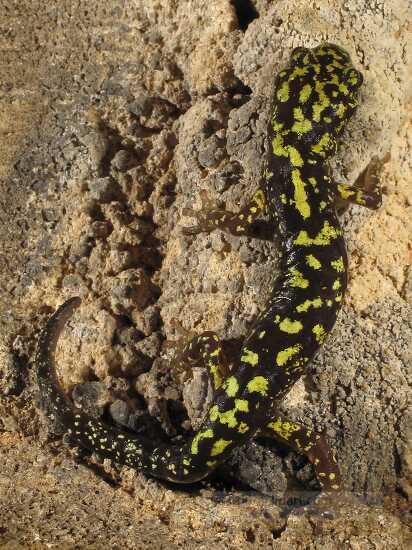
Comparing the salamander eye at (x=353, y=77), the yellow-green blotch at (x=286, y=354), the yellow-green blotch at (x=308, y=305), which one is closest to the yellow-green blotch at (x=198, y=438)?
the yellow-green blotch at (x=286, y=354)

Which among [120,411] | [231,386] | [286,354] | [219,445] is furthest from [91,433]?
[286,354]

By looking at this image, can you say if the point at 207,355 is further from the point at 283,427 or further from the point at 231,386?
the point at 283,427

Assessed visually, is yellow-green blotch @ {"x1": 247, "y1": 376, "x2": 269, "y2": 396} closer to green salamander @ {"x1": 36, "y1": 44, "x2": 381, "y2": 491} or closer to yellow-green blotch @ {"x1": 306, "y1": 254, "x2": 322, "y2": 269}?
green salamander @ {"x1": 36, "y1": 44, "x2": 381, "y2": 491}

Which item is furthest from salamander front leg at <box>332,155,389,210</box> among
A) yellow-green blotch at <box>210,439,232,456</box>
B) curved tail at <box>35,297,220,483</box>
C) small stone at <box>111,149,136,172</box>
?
curved tail at <box>35,297,220,483</box>

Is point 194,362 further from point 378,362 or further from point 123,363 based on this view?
point 378,362

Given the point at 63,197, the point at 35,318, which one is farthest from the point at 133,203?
the point at 35,318

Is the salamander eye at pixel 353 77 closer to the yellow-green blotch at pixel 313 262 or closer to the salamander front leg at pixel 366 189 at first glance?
the salamander front leg at pixel 366 189
